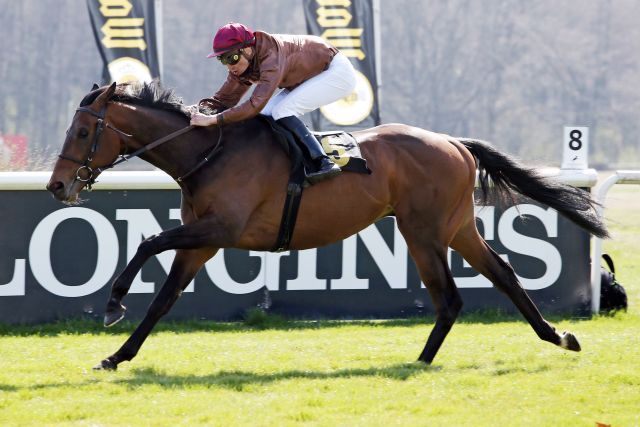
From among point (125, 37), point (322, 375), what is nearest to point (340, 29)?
point (125, 37)

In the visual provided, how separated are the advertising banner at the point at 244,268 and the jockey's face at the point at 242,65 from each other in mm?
1968

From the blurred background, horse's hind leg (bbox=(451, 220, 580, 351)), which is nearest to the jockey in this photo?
horse's hind leg (bbox=(451, 220, 580, 351))

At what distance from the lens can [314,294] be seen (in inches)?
314

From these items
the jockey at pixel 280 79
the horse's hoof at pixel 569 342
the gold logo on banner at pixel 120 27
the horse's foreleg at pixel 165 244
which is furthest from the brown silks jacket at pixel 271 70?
the gold logo on banner at pixel 120 27

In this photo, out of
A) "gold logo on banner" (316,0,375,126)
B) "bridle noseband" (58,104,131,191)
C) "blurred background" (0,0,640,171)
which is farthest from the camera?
"blurred background" (0,0,640,171)

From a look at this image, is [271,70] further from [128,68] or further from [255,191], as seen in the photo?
→ [128,68]

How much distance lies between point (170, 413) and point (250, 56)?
2196 millimetres

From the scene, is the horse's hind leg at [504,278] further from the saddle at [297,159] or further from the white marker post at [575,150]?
the white marker post at [575,150]

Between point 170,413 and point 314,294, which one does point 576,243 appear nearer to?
point 314,294

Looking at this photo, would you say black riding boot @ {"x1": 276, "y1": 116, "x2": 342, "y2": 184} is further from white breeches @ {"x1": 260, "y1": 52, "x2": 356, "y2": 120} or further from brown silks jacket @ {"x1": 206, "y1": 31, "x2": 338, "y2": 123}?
brown silks jacket @ {"x1": 206, "y1": 31, "x2": 338, "y2": 123}

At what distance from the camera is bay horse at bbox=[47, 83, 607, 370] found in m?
5.77

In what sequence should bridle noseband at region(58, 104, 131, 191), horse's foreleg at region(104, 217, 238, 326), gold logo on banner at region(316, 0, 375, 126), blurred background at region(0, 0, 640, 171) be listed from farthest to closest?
blurred background at region(0, 0, 640, 171) < gold logo on banner at region(316, 0, 375, 126) < bridle noseband at region(58, 104, 131, 191) < horse's foreleg at region(104, 217, 238, 326)

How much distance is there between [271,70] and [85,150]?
44.1 inches

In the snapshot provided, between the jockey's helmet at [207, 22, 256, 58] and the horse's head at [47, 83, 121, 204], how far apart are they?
62 cm
